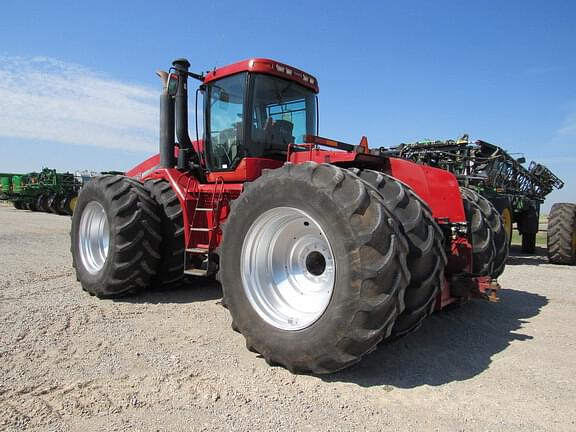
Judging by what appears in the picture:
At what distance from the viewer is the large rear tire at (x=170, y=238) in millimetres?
5215

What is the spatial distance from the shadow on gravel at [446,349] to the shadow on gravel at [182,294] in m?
2.46

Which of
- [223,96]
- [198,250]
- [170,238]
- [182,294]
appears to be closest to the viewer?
[198,250]

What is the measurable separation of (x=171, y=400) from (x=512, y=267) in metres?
7.88

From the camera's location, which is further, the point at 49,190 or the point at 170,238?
the point at 49,190

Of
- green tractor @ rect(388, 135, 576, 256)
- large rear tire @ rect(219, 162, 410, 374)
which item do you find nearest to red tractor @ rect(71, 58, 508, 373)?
large rear tire @ rect(219, 162, 410, 374)

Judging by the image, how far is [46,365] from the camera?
10.5ft

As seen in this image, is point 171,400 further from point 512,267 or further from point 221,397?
point 512,267

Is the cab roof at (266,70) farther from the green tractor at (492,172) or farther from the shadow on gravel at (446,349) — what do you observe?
the green tractor at (492,172)

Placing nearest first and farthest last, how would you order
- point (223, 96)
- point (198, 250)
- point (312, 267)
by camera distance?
1. point (312, 267)
2. point (198, 250)
3. point (223, 96)

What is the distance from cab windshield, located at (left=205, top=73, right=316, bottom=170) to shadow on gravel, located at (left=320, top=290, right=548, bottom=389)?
2543 mm

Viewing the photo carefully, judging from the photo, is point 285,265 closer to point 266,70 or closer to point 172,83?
point 266,70

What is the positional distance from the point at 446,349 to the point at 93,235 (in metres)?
4.43

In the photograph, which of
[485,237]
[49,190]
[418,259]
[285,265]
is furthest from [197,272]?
[49,190]

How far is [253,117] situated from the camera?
16.6 feet
